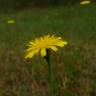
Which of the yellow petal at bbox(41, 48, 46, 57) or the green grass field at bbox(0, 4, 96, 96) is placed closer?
the yellow petal at bbox(41, 48, 46, 57)

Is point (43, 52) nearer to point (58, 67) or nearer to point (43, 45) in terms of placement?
point (43, 45)

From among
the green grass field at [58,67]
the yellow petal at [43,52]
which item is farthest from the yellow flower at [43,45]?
the green grass field at [58,67]

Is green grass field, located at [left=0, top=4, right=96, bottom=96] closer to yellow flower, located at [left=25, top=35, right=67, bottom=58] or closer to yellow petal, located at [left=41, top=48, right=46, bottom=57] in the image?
yellow flower, located at [left=25, top=35, right=67, bottom=58]

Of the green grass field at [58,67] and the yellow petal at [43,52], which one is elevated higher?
the yellow petal at [43,52]

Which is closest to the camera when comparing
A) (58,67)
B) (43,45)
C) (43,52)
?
(43,52)

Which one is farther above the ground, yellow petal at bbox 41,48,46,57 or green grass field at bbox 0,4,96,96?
yellow petal at bbox 41,48,46,57

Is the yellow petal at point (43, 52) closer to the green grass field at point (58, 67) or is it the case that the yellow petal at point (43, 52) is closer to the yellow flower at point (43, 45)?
the yellow flower at point (43, 45)

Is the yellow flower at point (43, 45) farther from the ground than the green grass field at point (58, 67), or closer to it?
farther from the ground

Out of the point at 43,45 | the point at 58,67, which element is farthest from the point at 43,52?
the point at 58,67

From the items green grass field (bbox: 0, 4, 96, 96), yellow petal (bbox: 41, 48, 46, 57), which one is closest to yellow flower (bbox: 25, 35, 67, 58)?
yellow petal (bbox: 41, 48, 46, 57)

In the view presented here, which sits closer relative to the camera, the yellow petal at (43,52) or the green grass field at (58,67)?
the yellow petal at (43,52)

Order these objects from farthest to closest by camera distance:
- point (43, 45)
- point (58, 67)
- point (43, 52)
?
1. point (58, 67)
2. point (43, 45)
3. point (43, 52)

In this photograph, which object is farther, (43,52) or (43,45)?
(43,45)
